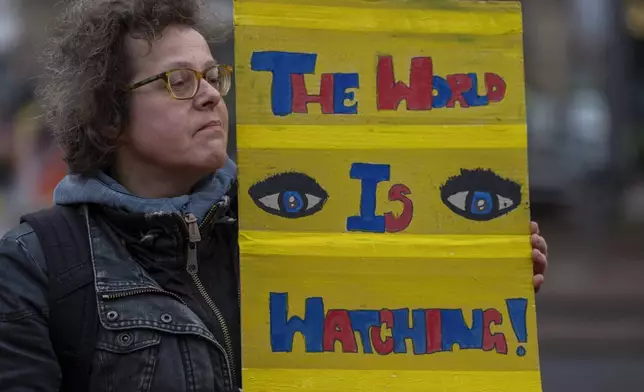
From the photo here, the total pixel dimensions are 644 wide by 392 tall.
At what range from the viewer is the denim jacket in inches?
69.7

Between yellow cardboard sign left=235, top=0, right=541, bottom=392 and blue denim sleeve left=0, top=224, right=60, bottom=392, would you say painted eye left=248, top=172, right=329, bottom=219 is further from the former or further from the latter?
blue denim sleeve left=0, top=224, right=60, bottom=392

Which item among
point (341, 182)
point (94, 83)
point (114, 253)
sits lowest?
point (114, 253)

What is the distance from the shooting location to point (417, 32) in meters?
2.11

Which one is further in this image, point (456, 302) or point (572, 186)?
point (572, 186)

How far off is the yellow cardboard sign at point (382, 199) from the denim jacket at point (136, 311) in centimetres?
10

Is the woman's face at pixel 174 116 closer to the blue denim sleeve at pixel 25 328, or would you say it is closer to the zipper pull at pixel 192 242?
the zipper pull at pixel 192 242

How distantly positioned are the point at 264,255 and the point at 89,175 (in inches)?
13.8

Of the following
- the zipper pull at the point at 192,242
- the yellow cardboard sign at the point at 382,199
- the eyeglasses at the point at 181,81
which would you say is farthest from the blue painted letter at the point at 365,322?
the eyeglasses at the point at 181,81

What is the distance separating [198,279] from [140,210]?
16cm

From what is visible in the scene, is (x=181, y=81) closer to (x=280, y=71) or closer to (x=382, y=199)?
(x=280, y=71)

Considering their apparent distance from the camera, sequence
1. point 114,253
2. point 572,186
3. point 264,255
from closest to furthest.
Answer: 1. point 114,253
2. point 264,255
3. point 572,186

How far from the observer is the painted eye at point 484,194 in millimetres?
2076

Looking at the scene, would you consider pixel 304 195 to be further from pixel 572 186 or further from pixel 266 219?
pixel 572 186

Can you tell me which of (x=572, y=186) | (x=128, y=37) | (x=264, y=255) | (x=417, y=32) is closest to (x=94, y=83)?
(x=128, y=37)
